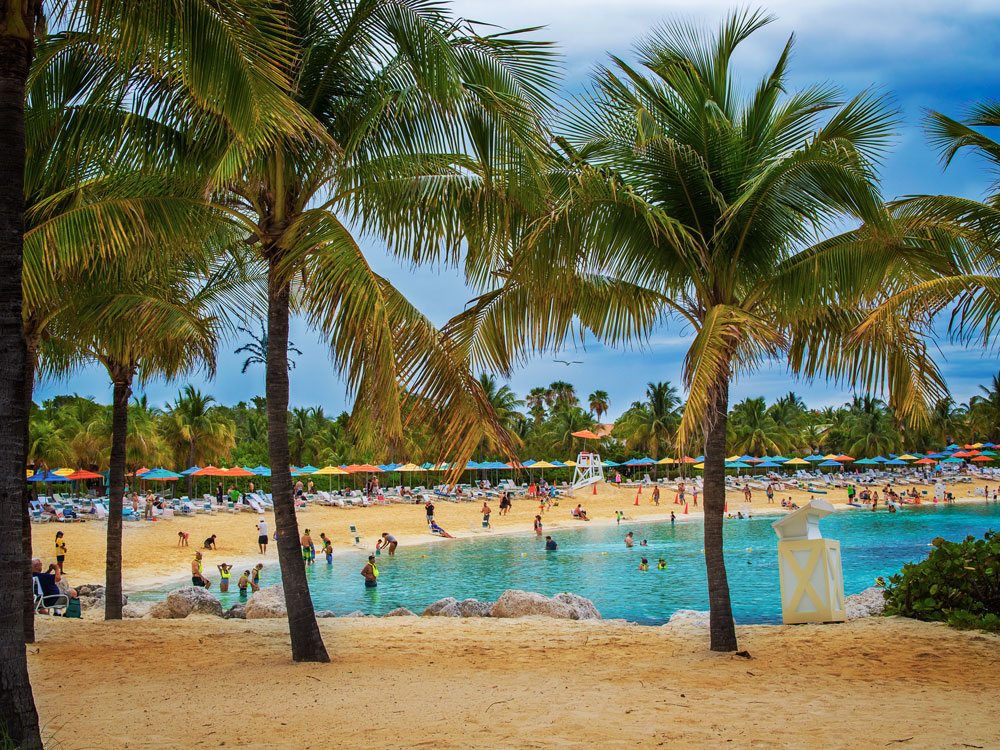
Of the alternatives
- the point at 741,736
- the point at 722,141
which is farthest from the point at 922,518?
the point at 741,736

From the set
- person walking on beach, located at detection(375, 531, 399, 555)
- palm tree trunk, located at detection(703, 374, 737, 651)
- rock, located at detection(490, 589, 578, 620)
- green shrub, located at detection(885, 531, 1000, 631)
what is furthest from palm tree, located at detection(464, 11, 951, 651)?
person walking on beach, located at detection(375, 531, 399, 555)

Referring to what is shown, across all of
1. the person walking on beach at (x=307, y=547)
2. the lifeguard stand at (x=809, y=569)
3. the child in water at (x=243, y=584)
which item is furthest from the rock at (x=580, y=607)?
the person walking on beach at (x=307, y=547)

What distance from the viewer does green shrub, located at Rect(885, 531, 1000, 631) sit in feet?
27.1

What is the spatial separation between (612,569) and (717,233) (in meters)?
18.9

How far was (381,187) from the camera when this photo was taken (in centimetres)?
722

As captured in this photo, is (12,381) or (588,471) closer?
(12,381)

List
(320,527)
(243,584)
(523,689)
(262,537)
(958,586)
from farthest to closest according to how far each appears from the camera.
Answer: (320,527), (262,537), (243,584), (958,586), (523,689)

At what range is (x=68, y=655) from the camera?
313 inches

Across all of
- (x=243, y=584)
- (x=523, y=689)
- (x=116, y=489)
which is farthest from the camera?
(x=243, y=584)

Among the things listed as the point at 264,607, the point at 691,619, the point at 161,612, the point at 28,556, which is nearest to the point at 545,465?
the point at 264,607

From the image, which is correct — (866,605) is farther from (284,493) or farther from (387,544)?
(387,544)

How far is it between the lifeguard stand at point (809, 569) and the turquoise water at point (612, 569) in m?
6.49

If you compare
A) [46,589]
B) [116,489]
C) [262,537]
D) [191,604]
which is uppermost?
[116,489]

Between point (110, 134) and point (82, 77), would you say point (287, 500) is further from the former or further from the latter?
point (82, 77)
